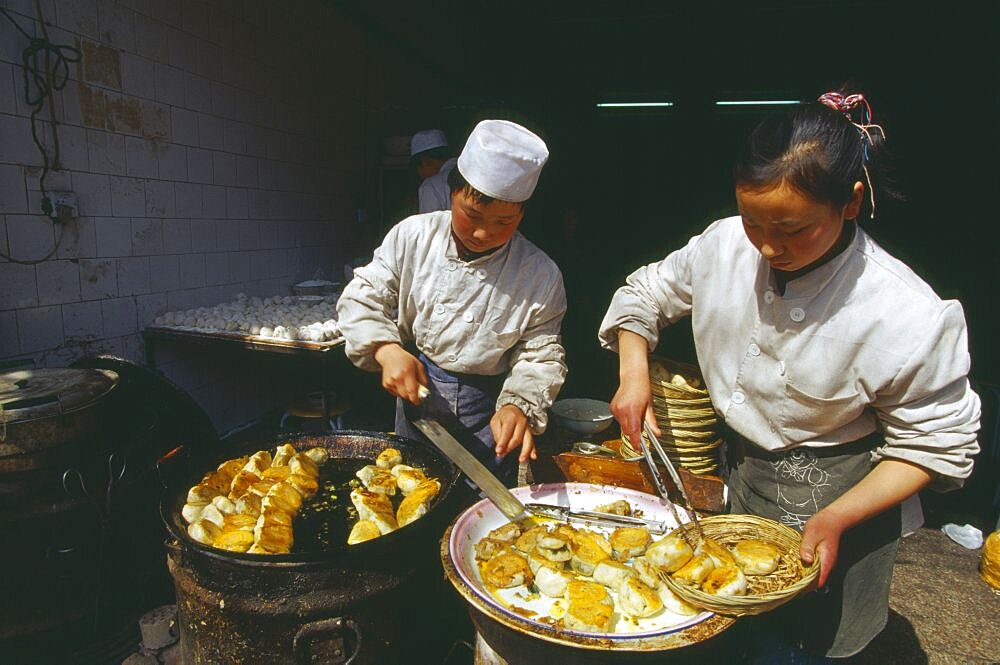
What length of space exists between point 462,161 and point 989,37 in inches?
333

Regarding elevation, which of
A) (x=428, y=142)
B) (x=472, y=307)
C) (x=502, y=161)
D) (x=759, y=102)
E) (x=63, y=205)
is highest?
(x=759, y=102)

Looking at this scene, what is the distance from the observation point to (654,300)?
8.52 ft

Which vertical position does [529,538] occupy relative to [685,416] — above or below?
below

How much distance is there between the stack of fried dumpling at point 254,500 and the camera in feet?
7.17

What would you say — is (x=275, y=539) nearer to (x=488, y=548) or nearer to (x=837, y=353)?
(x=488, y=548)

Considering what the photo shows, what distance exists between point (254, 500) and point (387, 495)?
55cm

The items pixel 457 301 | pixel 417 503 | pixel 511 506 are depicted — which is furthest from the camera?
pixel 457 301

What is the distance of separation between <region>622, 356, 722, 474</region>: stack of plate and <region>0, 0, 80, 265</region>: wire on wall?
13.5 ft

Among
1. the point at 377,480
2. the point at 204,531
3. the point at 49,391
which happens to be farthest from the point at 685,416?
the point at 49,391

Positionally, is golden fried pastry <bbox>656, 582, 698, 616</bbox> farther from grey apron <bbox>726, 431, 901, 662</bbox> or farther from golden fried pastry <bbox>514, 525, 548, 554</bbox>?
grey apron <bbox>726, 431, 901, 662</bbox>

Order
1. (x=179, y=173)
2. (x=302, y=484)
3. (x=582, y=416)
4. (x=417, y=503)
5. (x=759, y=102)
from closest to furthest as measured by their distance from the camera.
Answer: (x=417, y=503) → (x=302, y=484) → (x=582, y=416) → (x=179, y=173) → (x=759, y=102)

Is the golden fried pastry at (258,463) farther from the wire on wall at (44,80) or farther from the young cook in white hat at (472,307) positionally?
the wire on wall at (44,80)

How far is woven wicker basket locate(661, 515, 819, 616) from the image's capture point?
166 centimetres

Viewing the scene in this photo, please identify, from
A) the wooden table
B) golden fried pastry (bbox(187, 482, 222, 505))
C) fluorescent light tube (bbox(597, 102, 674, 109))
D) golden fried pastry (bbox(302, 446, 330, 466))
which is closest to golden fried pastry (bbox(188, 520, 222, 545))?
golden fried pastry (bbox(187, 482, 222, 505))
